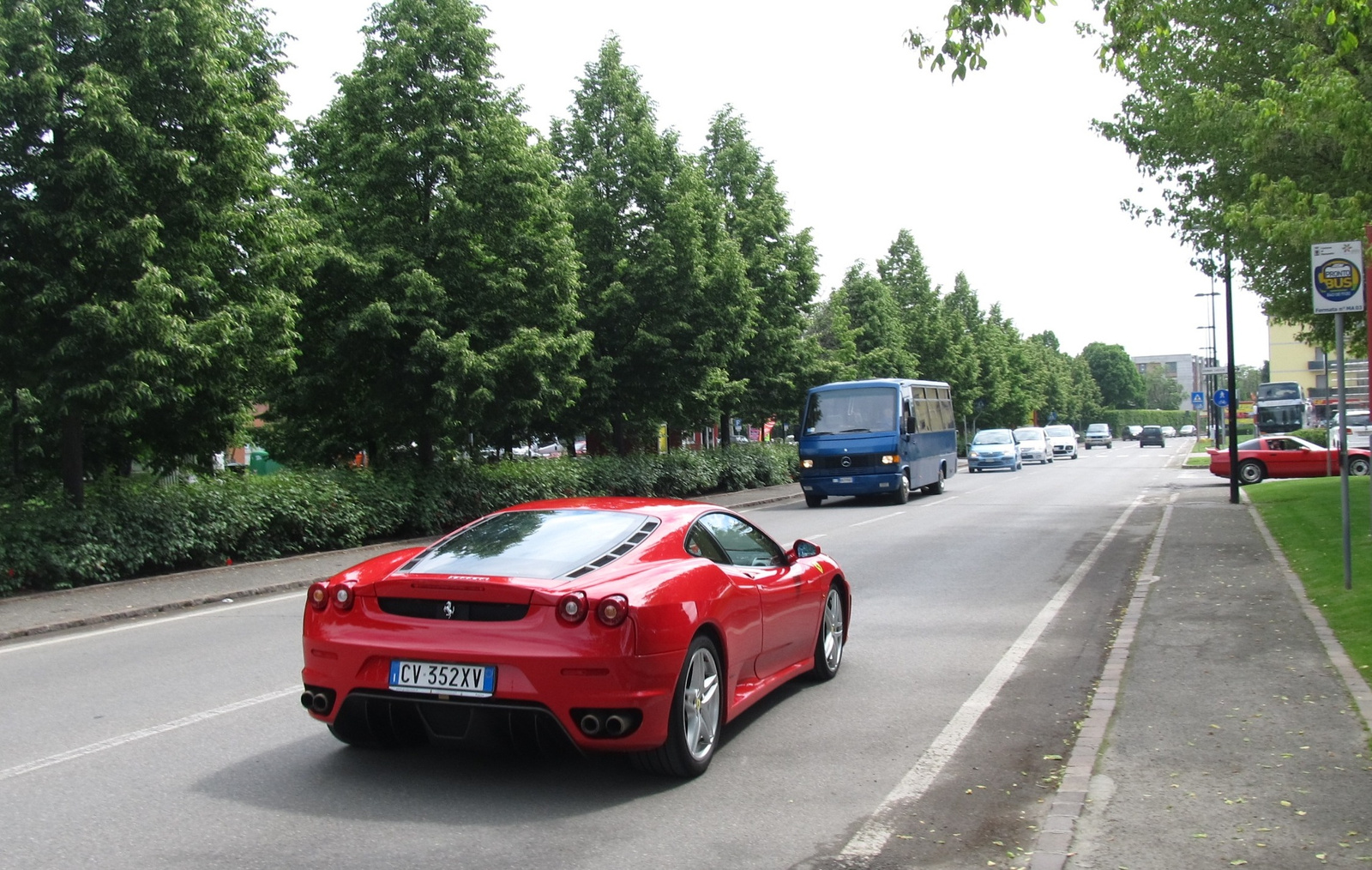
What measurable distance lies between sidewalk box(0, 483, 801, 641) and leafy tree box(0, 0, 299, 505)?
2035 mm

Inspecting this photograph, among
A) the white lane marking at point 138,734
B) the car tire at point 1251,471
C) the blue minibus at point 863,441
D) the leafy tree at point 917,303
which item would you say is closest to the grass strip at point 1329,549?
the white lane marking at point 138,734

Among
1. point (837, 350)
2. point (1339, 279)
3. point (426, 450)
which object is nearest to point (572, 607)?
point (1339, 279)

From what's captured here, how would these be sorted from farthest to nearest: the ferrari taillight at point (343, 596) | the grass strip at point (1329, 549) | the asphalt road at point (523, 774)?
the grass strip at point (1329, 549) < the ferrari taillight at point (343, 596) < the asphalt road at point (523, 774)

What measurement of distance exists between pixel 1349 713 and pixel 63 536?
13.2 m

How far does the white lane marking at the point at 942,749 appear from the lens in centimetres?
490

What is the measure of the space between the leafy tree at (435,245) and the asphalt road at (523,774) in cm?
1042

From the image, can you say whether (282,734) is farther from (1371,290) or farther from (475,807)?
(1371,290)

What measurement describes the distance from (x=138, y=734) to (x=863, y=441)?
23.6 m

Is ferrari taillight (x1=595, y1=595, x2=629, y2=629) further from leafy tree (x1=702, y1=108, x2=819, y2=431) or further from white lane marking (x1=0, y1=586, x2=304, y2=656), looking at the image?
leafy tree (x1=702, y1=108, x2=819, y2=431)

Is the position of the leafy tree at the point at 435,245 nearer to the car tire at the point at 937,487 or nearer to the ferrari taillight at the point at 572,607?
the car tire at the point at 937,487

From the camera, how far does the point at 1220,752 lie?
6.09 m

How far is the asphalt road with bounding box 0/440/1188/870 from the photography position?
4.78m

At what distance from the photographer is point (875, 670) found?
870 centimetres

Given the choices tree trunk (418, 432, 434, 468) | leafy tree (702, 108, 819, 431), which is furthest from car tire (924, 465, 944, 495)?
tree trunk (418, 432, 434, 468)
